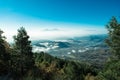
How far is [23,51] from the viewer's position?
241 feet

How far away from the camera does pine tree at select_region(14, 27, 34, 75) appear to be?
2854 inches

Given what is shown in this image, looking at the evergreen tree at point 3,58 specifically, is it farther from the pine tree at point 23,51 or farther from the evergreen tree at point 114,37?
the evergreen tree at point 114,37

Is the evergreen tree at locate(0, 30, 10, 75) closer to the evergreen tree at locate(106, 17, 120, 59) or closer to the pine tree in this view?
the pine tree

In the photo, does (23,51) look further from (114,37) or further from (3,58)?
(114,37)

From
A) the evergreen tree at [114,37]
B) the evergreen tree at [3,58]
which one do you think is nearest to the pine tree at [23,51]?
the evergreen tree at [3,58]

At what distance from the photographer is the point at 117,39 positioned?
42094mm

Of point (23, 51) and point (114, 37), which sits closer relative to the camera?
point (114, 37)

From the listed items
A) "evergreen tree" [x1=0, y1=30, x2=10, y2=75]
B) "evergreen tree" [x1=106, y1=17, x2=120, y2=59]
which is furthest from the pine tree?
"evergreen tree" [x1=106, y1=17, x2=120, y2=59]

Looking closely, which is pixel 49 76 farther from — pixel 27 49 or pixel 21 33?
pixel 21 33

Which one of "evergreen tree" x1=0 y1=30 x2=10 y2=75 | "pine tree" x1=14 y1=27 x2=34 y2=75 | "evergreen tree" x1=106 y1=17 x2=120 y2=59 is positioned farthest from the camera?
"pine tree" x1=14 y1=27 x2=34 y2=75

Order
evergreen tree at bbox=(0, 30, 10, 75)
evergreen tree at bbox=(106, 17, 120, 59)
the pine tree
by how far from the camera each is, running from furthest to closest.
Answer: the pine tree, evergreen tree at bbox=(0, 30, 10, 75), evergreen tree at bbox=(106, 17, 120, 59)

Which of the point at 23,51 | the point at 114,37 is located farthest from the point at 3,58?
the point at 114,37

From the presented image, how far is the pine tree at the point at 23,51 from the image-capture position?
72.5 meters

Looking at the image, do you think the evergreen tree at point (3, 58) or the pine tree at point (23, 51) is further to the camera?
the pine tree at point (23, 51)
